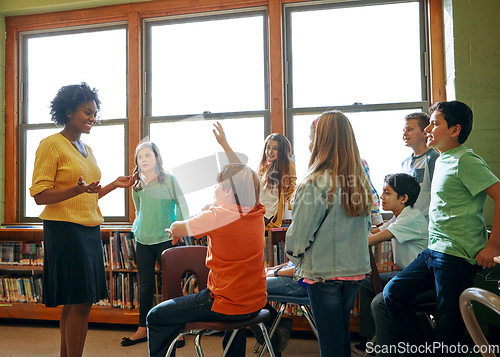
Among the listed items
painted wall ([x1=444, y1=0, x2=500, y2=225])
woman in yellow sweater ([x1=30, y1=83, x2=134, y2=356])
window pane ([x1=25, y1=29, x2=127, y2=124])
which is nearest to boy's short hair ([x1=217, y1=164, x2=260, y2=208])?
woman in yellow sweater ([x1=30, y1=83, x2=134, y2=356])

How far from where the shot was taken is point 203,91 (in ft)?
12.2

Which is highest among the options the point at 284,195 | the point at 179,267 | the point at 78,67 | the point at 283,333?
the point at 78,67

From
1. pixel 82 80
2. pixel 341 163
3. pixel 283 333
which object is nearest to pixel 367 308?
pixel 283 333

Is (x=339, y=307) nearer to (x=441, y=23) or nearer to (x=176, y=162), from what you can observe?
(x=176, y=162)

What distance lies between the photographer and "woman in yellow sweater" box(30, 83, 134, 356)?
1.90 m

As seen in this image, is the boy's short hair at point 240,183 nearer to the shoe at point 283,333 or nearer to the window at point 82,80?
the shoe at point 283,333

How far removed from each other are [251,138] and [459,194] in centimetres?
209

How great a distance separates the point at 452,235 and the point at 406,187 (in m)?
0.58

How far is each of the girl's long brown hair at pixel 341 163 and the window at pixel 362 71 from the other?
186 cm

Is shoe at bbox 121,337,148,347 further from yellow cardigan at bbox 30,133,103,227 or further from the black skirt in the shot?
yellow cardigan at bbox 30,133,103,227

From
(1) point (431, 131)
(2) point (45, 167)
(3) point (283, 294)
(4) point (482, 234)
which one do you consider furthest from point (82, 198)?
(4) point (482, 234)

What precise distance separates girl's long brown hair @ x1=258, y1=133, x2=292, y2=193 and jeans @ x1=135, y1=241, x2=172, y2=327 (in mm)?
877

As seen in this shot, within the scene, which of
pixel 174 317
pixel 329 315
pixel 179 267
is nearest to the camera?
pixel 329 315

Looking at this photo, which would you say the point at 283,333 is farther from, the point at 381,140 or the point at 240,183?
the point at 381,140
